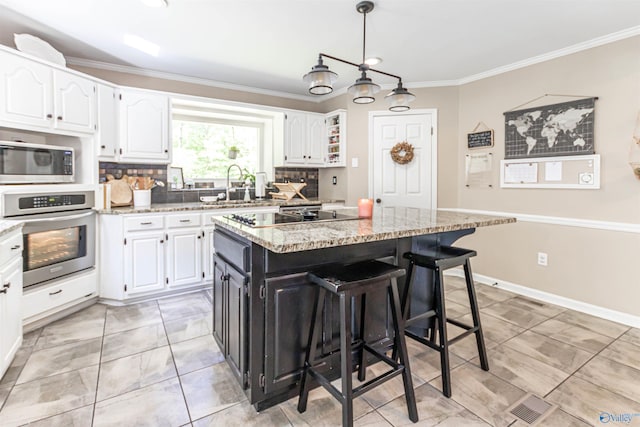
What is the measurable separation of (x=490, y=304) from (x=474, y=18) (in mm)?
2503

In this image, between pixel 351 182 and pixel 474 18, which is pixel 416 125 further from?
pixel 474 18

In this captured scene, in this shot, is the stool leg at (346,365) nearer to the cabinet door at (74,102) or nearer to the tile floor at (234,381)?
the tile floor at (234,381)

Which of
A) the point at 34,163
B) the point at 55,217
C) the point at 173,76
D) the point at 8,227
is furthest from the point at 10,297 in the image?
the point at 173,76

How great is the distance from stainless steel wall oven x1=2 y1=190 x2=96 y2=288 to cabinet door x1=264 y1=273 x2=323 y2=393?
2.11m

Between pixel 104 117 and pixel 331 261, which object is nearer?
pixel 331 261

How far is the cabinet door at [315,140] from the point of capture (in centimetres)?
447

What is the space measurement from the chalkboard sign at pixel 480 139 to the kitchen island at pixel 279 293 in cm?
225

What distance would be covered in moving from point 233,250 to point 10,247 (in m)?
1.40

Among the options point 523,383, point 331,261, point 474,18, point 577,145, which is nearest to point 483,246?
point 577,145

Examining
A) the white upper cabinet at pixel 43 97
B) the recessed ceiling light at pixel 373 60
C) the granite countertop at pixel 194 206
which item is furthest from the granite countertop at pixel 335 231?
the recessed ceiling light at pixel 373 60

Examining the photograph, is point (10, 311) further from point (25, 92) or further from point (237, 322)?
point (25, 92)

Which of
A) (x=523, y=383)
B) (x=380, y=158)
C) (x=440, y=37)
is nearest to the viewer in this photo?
(x=523, y=383)

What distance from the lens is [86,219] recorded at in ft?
9.57

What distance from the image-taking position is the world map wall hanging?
2957 millimetres
